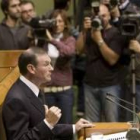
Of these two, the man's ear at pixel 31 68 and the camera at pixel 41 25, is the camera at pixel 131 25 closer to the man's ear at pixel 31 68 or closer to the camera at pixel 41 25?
the camera at pixel 41 25

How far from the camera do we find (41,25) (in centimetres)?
480

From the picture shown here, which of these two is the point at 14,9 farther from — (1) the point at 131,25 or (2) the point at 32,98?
(2) the point at 32,98

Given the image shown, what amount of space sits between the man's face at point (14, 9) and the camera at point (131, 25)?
1.13 metres

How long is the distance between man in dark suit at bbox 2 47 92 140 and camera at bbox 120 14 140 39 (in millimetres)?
1328

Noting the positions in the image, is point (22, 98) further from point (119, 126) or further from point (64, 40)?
point (64, 40)

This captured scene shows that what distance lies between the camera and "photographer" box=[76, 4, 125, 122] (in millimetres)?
4676

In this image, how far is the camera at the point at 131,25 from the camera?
4.56m

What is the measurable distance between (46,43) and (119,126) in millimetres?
1666

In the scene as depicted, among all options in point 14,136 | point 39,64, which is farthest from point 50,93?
point 14,136

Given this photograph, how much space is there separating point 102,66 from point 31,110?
168 centimetres

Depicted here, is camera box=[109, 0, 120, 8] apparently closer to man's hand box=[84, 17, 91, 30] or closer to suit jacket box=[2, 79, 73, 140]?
man's hand box=[84, 17, 91, 30]

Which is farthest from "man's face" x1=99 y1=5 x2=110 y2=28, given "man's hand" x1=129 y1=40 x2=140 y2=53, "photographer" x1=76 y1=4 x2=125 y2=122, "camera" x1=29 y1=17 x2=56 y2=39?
"camera" x1=29 y1=17 x2=56 y2=39

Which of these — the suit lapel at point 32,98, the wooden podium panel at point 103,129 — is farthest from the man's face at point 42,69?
the wooden podium panel at point 103,129

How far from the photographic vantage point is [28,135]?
307cm
